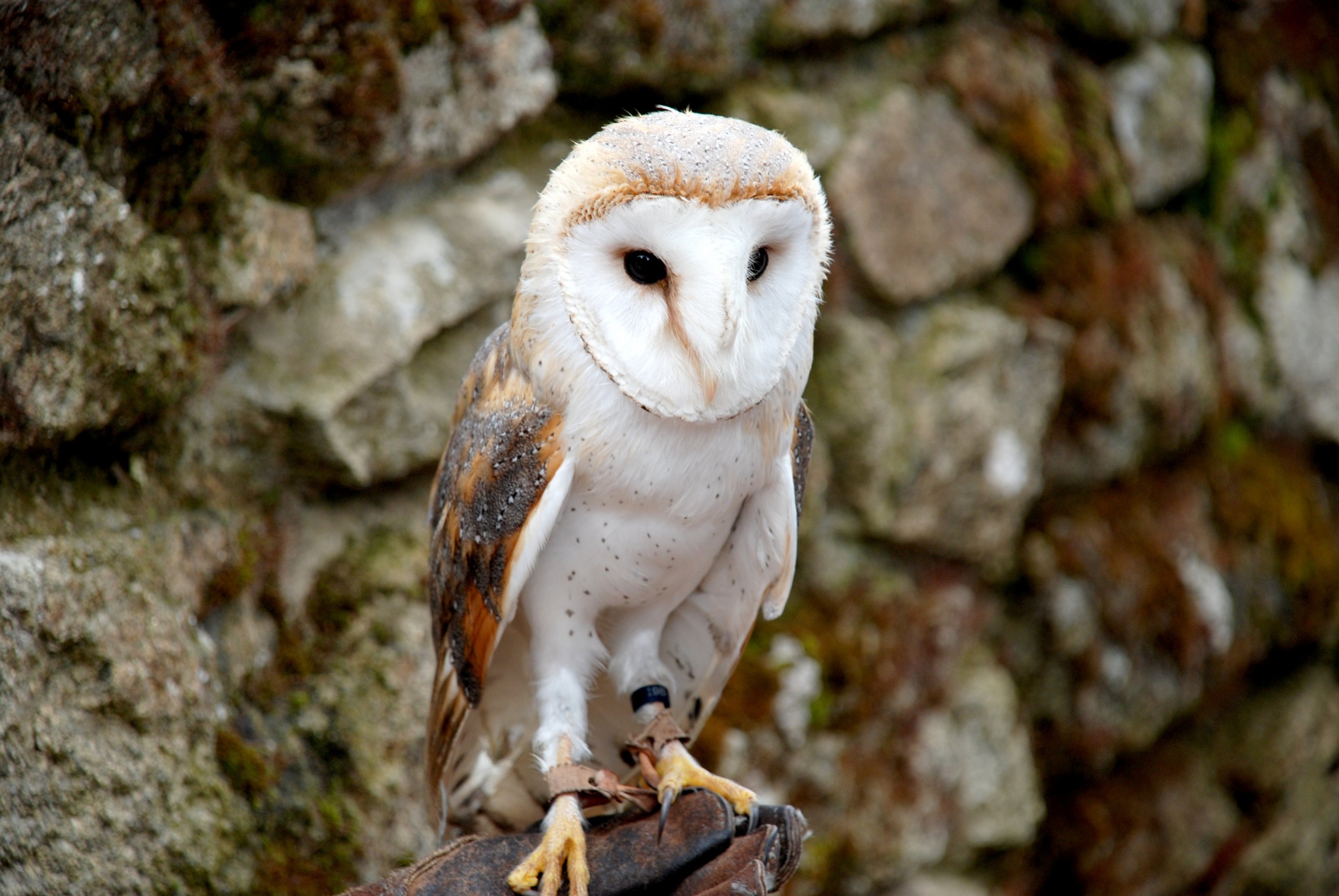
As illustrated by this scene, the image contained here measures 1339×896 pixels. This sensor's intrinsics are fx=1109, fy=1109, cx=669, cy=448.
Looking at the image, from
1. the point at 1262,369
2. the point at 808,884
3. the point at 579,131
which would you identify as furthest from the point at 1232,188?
the point at 808,884

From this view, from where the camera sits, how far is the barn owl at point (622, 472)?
1133 mm

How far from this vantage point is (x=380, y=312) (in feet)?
5.62

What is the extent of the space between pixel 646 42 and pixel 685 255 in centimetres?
100

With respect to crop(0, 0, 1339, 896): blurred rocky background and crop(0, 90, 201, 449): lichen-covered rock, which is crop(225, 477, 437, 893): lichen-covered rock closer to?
crop(0, 0, 1339, 896): blurred rocky background

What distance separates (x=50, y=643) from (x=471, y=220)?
0.90 m

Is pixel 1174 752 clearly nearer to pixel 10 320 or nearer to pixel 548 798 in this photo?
pixel 548 798

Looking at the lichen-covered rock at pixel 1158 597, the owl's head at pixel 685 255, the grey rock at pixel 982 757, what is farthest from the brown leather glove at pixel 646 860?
the lichen-covered rock at pixel 1158 597

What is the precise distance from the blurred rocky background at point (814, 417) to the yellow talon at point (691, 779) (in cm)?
50

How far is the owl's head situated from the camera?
1.10 metres

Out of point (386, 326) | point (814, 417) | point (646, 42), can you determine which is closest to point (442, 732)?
point (386, 326)

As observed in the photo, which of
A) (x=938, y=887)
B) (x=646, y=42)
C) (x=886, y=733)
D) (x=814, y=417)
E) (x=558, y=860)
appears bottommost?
(x=938, y=887)

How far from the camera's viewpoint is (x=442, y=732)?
4.88ft

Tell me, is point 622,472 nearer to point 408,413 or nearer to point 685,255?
point 685,255

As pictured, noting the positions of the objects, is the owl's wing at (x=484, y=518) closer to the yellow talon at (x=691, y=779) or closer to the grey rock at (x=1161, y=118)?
the yellow talon at (x=691, y=779)
